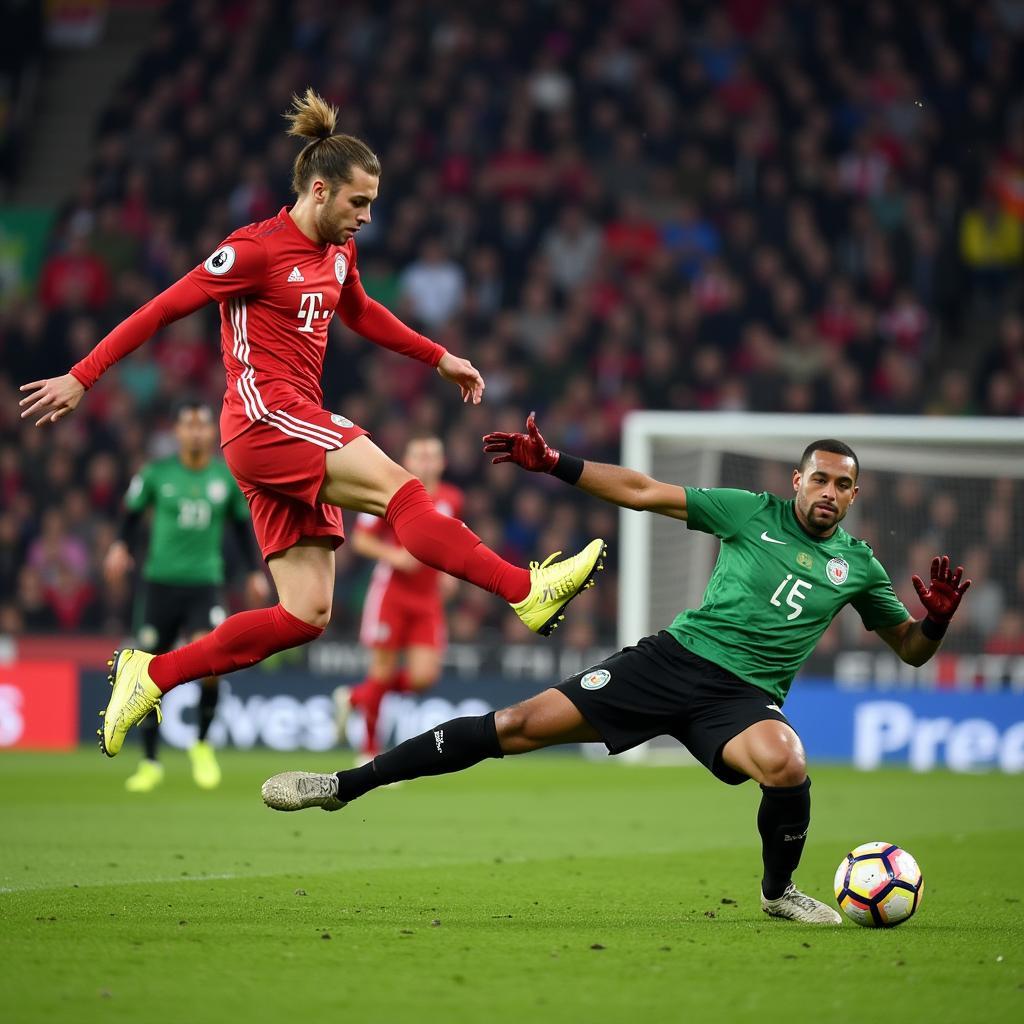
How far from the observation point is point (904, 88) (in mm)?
18000

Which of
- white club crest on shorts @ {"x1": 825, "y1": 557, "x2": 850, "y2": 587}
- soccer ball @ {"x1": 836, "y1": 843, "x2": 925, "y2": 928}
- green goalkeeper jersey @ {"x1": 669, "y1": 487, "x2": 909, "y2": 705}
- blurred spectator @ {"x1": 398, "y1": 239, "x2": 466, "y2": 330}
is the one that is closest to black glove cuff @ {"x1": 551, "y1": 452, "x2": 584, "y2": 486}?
green goalkeeper jersey @ {"x1": 669, "y1": 487, "x2": 909, "y2": 705}

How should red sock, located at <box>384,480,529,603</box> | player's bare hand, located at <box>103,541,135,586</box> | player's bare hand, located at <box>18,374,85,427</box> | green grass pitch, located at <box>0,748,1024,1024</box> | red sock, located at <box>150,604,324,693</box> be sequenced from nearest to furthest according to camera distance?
green grass pitch, located at <box>0,748,1024,1024</box>, player's bare hand, located at <box>18,374,85,427</box>, red sock, located at <box>384,480,529,603</box>, red sock, located at <box>150,604,324,693</box>, player's bare hand, located at <box>103,541,135,586</box>

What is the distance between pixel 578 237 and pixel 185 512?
25.2 ft

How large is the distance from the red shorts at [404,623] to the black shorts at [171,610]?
1.08 meters

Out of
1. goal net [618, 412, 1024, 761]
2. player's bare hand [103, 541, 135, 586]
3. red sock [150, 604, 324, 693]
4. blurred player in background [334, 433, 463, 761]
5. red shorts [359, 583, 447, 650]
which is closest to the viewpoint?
red sock [150, 604, 324, 693]

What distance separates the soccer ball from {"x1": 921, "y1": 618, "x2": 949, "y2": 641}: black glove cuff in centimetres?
78

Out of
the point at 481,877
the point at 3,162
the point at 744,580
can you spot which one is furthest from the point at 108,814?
the point at 3,162

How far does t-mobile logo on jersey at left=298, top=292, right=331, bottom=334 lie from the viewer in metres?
5.99

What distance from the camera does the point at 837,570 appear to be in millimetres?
5973

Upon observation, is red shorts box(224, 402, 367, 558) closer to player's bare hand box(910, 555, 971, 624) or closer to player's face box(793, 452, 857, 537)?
player's face box(793, 452, 857, 537)

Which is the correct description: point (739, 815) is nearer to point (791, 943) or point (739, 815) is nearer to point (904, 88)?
point (791, 943)

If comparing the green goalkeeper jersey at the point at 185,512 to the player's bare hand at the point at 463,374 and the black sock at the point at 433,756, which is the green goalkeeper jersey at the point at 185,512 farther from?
the black sock at the point at 433,756

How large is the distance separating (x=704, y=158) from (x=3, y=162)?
875 centimetres

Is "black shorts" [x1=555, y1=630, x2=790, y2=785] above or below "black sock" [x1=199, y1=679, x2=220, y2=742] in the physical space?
above
